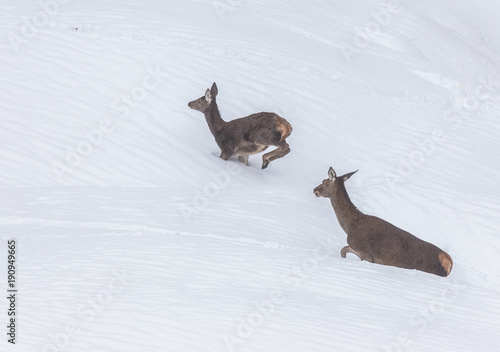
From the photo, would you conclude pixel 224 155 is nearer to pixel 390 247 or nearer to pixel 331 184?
pixel 331 184

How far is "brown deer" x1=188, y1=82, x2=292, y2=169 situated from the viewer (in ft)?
46.4

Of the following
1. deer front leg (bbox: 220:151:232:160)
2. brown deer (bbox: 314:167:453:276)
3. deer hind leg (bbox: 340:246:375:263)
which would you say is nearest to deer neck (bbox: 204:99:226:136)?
deer front leg (bbox: 220:151:232:160)

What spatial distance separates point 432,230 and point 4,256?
6734 mm

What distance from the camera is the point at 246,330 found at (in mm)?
8359

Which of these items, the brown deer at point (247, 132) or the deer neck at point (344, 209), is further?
the brown deer at point (247, 132)

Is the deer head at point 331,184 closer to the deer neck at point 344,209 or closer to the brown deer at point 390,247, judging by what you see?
the deer neck at point 344,209

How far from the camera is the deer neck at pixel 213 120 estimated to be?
14961 mm

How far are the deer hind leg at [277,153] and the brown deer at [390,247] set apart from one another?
2968 millimetres

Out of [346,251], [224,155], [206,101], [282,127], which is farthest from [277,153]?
[346,251]

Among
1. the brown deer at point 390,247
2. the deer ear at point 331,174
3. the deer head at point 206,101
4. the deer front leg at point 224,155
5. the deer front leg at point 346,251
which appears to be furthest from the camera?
the deer head at point 206,101

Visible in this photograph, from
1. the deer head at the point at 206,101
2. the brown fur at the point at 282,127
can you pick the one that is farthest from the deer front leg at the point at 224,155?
the brown fur at the point at 282,127

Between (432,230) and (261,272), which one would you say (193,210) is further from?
(432,230)

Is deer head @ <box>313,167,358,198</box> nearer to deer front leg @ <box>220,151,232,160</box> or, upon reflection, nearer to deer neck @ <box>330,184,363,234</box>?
deer neck @ <box>330,184,363,234</box>

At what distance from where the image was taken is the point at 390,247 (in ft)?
36.1
